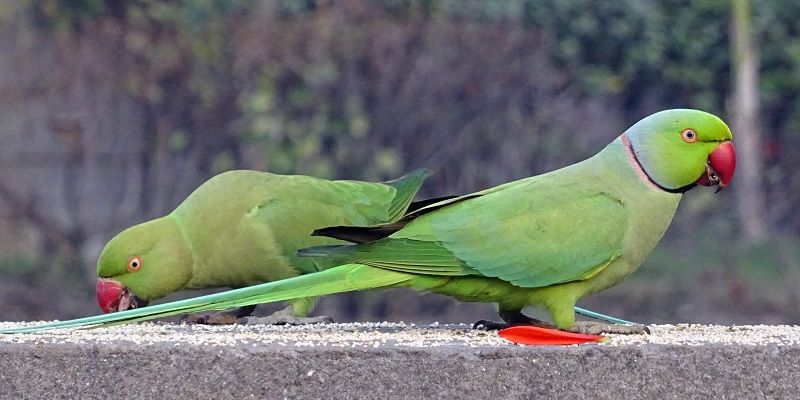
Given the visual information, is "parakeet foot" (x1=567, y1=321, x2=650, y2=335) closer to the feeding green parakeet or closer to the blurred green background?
the feeding green parakeet

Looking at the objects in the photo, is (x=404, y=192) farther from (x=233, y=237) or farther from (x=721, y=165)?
(x=721, y=165)

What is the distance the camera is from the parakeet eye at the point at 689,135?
3.26 metres

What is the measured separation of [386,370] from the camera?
262 cm

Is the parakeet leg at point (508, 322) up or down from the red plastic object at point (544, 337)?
down

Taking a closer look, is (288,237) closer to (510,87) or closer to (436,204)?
(436,204)

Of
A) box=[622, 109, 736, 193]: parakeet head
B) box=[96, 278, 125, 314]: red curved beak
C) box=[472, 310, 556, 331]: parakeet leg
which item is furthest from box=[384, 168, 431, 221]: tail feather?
box=[622, 109, 736, 193]: parakeet head

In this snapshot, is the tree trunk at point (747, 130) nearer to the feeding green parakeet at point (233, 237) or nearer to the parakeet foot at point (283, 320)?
the feeding green parakeet at point (233, 237)

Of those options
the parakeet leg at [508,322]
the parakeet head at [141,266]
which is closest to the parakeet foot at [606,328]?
the parakeet leg at [508,322]

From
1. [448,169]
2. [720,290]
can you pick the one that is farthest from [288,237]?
[720,290]

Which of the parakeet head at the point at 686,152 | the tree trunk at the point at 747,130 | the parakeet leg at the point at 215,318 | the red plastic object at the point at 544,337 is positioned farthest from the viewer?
the tree trunk at the point at 747,130

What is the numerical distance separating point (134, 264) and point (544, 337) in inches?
65.7

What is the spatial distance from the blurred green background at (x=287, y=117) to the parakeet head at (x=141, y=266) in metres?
3.38

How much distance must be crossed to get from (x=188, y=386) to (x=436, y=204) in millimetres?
952

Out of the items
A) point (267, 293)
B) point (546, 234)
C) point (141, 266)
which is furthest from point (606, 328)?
point (141, 266)
